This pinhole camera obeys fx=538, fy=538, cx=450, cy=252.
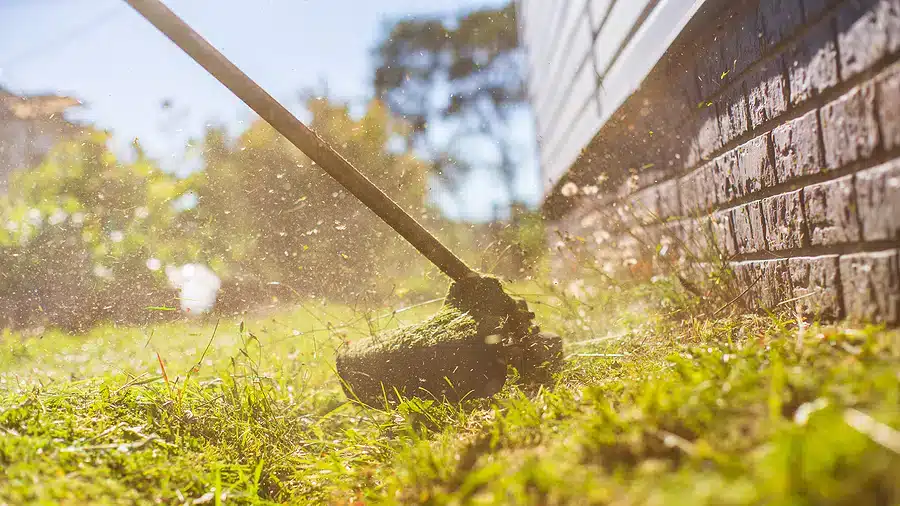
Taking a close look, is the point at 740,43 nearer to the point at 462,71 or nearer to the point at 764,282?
the point at 764,282

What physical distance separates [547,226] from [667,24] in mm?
4433

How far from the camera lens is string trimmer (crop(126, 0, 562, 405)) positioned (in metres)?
2.23

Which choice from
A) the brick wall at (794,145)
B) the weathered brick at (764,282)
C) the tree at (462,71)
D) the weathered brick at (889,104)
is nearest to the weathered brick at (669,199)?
the brick wall at (794,145)

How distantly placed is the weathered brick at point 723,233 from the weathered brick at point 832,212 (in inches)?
25.7

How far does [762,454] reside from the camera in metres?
0.88

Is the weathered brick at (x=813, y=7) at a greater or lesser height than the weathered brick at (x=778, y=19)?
lesser

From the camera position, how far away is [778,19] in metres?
1.77

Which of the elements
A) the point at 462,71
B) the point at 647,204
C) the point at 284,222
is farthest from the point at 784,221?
Answer: the point at 462,71

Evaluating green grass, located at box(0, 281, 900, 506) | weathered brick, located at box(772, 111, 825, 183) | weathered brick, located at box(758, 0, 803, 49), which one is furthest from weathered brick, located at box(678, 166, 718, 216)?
weathered brick, located at box(758, 0, 803, 49)

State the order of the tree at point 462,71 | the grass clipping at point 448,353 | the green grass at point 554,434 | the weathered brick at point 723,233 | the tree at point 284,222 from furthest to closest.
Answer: the tree at point 462,71 → the tree at point 284,222 → the weathered brick at point 723,233 → the grass clipping at point 448,353 → the green grass at point 554,434

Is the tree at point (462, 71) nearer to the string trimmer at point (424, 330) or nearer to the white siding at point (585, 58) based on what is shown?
the white siding at point (585, 58)

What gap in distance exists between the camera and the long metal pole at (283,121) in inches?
86.4

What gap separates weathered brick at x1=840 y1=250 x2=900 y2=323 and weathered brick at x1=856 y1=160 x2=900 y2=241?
0.06 meters

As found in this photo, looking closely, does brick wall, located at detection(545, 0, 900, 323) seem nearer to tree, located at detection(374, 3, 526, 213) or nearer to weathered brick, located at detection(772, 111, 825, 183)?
weathered brick, located at detection(772, 111, 825, 183)
